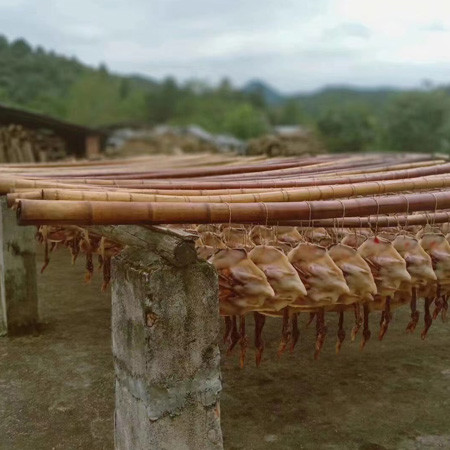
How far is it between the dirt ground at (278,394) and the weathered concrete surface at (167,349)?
4.36 ft

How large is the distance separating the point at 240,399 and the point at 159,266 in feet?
8.12

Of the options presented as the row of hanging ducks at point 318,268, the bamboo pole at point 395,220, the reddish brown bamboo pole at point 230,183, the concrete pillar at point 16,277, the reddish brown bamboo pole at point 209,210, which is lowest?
the concrete pillar at point 16,277

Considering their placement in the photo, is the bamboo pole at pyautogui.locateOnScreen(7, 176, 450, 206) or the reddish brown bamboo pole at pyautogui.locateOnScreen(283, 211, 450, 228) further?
the reddish brown bamboo pole at pyautogui.locateOnScreen(283, 211, 450, 228)

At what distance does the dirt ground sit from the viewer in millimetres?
4211

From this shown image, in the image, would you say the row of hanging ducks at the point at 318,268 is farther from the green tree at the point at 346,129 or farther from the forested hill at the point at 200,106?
the green tree at the point at 346,129

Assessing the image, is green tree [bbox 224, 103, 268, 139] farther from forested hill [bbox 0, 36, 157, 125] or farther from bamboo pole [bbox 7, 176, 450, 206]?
bamboo pole [bbox 7, 176, 450, 206]

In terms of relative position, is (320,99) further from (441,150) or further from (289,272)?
(289,272)

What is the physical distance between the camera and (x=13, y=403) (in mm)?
4785

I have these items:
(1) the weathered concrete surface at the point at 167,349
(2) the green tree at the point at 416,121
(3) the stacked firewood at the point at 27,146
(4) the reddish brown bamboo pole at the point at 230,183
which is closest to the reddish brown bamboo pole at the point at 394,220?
(4) the reddish brown bamboo pole at the point at 230,183

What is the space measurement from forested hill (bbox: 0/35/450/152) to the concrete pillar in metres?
33.2

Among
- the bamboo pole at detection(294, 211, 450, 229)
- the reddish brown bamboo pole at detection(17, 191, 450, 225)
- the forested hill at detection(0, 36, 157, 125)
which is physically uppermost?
the forested hill at detection(0, 36, 157, 125)

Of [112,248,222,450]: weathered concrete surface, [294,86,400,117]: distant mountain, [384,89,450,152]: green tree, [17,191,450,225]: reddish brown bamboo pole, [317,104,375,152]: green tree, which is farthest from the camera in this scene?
[294,86,400,117]: distant mountain

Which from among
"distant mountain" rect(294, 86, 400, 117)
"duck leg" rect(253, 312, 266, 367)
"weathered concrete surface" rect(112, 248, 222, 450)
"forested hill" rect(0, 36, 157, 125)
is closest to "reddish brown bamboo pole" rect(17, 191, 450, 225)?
"weathered concrete surface" rect(112, 248, 222, 450)

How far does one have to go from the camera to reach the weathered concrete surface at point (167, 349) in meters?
2.71
